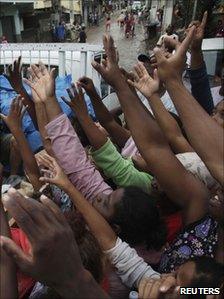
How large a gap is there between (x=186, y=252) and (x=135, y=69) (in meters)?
0.93

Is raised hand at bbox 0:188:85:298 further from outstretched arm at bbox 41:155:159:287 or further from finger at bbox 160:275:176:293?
outstretched arm at bbox 41:155:159:287

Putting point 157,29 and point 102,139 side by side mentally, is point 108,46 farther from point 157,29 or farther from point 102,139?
point 157,29

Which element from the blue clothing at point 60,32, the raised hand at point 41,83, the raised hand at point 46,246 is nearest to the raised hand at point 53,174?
the raised hand at point 41,83

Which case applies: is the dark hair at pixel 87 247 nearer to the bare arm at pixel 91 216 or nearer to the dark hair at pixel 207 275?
the bare arm at pixel 91 216

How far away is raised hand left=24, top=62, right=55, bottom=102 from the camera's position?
2250 mm

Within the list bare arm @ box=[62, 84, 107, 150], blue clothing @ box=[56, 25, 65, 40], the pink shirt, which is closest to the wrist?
bare arm @ box=[62, 84, 107, 150]

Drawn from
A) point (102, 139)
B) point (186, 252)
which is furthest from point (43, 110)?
point (186, 252)

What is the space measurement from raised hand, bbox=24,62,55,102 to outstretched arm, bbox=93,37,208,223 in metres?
0.56

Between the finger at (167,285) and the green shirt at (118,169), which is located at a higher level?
the finger at (167,285)

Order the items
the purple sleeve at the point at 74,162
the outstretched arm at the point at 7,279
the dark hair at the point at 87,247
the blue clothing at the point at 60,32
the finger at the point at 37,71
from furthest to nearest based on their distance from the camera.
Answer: the blue clothing at the point at 60,32 < the finger at the point at 37,71 < the purple sleeve at the point at 74,162 < the dark hair at the point at 87,247 < the outstretched arm at the point at 7,279

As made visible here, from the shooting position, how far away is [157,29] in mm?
26281

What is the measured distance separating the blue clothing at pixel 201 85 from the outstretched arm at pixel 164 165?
101 cm

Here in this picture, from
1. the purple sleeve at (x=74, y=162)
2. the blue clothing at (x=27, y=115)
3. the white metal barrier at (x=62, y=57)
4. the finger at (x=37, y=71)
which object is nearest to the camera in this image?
the purple sleeve at (x=74, y=162)

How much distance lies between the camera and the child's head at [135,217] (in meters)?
1.81
